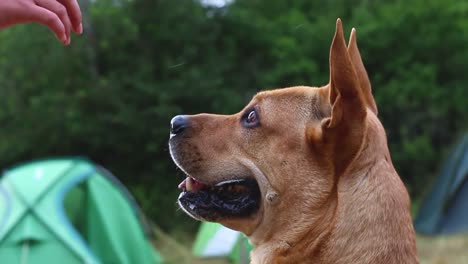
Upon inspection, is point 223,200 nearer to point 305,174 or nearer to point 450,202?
point 305,174

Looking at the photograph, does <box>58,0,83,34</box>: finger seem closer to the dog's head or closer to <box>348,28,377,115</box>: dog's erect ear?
the dog's head

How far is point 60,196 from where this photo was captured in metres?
7.32

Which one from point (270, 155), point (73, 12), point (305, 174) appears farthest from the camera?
point (270, 155)

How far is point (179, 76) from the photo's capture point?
1215cm

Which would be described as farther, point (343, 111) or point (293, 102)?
point (293, 102)

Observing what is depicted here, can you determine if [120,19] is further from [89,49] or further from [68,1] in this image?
[68,1]

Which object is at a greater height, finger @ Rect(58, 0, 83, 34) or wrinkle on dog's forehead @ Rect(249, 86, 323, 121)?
finger @ Rect(58, 0, 83, 34)

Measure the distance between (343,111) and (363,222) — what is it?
357mm

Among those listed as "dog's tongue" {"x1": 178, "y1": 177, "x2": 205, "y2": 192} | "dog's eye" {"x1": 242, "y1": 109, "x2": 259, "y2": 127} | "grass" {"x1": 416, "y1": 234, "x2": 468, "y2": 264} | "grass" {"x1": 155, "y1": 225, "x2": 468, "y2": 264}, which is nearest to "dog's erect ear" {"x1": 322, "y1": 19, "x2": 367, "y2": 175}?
"dog's eye" {"x1": 242, "y1": 109, "x2": 259, "y2": 127}

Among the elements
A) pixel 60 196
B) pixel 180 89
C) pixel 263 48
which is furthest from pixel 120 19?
pixel 60 196

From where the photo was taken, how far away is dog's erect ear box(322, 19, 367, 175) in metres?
2.49

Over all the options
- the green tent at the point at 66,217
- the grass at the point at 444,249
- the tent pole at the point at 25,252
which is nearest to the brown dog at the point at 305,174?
the tent pole at the point at 25,252

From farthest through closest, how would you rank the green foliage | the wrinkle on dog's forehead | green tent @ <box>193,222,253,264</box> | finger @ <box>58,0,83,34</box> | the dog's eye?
the green foliage, green tent @ <box>193,222,253,264</box>, the dog's eye, the wrinkle on dog's forehead, finger @ <box>58,0,83,34</box>

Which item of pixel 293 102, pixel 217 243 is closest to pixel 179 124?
pixel 293 102
